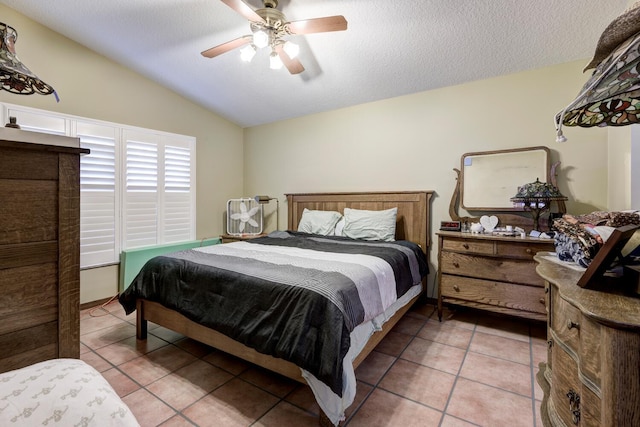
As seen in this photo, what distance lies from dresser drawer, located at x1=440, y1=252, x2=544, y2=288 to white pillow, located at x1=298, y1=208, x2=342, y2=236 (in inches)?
51.5

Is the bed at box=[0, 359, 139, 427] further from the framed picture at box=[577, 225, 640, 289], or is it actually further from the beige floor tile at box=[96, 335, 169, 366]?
the beige floor tile at box=[96, 335, 169, 366]

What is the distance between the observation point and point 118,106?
3.39 m

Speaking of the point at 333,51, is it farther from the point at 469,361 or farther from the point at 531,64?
the point at 469,361

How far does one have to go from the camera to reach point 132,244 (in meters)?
3.52

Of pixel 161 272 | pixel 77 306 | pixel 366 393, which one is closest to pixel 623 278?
pixel 366 393

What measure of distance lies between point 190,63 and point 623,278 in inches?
150

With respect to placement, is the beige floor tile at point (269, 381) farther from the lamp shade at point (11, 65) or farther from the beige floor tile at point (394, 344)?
the lamp shade at point (11, 65)

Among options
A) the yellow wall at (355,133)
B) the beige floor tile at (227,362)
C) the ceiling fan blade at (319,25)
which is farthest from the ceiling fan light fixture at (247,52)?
the beige floor tile at (227,362)

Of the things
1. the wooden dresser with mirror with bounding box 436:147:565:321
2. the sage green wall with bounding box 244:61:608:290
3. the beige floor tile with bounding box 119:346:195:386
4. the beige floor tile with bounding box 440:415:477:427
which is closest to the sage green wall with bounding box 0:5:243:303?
the sage green wall with bounding box 244:61:608:290

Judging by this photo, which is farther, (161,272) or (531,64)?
(531,64)

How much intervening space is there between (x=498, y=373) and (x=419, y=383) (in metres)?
0.59

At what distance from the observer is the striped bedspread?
148 centimetres

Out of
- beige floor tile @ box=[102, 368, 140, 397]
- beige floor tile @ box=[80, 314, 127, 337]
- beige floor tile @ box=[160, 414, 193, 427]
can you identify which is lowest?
beige floor tile @ box=[160, 414, 193, 427]

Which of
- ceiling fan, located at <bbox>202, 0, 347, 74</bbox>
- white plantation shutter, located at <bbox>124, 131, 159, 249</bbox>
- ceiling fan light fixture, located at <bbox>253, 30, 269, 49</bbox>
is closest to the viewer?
ceiling fan, located at <bbox>202, 0, 347, 74</bbox>
